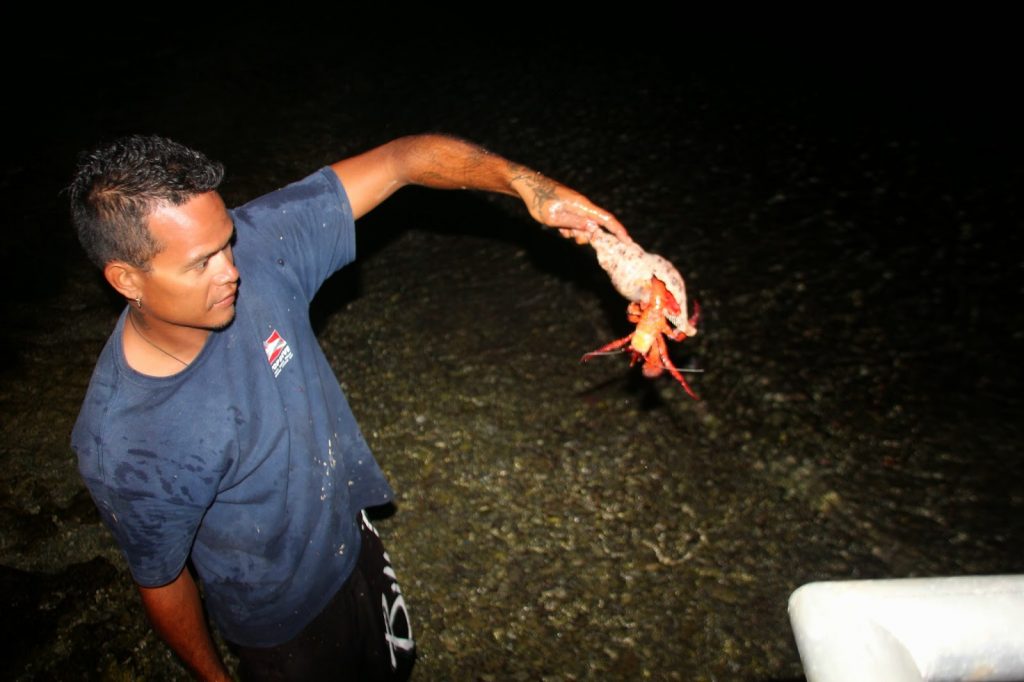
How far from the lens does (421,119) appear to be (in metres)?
6.72

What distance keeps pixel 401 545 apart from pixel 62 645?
165 centimetres

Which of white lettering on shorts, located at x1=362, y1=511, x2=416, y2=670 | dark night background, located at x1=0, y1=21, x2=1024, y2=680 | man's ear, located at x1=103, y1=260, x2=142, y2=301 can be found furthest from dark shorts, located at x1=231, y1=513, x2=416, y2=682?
man's ear, located at x1=103, y1=260, x2=142, y2=301

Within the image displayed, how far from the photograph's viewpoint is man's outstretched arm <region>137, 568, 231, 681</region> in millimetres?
2088

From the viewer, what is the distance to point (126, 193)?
1.83 m

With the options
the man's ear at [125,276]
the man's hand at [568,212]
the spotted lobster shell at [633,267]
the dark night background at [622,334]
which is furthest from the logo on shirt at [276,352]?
the dark night background at [622,334]

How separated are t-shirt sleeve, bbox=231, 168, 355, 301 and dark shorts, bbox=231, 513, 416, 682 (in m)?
1.07

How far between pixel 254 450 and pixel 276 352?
0.31 metres

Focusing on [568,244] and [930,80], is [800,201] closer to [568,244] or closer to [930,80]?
[568,244]

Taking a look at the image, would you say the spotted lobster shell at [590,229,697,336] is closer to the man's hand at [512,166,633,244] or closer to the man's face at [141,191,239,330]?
the man's hand at [512,166,633,244]

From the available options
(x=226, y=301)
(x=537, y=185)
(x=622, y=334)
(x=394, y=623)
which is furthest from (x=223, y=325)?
(x=622, y=334)

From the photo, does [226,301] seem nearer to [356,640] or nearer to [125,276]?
[125,276]

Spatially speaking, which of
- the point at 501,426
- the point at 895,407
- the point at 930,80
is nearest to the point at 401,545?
the point at 501,426

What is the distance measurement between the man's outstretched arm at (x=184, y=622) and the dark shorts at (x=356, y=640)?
0.90 feet

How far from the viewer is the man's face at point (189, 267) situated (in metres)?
1.87
